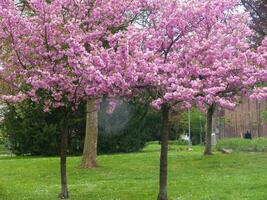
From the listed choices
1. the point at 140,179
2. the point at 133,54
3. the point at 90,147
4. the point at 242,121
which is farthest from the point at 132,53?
the point at 242,121

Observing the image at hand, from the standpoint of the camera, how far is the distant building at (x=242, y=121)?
37656 millimetres

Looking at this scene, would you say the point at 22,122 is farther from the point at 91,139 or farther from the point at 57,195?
the point at 57,195

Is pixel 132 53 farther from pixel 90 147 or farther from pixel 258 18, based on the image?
pixel 258 18

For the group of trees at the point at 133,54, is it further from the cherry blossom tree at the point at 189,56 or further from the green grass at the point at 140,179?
the green grass at the point at 140,179

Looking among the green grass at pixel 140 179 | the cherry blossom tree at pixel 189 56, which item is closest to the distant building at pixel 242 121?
the green grass at pixel 140 179

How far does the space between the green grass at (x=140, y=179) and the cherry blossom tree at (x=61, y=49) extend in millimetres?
1865

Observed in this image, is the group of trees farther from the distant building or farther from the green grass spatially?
the distant building

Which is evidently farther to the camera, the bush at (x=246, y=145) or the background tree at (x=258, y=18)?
the bush at (x=246, y=145)

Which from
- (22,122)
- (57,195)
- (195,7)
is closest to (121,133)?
(22,122)

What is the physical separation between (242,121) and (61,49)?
30.8 meters

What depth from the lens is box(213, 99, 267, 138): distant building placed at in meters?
37.7

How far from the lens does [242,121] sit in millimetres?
40469

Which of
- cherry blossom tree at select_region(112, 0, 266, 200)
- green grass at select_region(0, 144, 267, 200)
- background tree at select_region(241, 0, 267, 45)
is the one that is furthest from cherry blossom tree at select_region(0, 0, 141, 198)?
background tree at select_region(241, 0, 267, 45)

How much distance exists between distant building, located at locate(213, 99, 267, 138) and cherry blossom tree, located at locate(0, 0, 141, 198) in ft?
83.6
